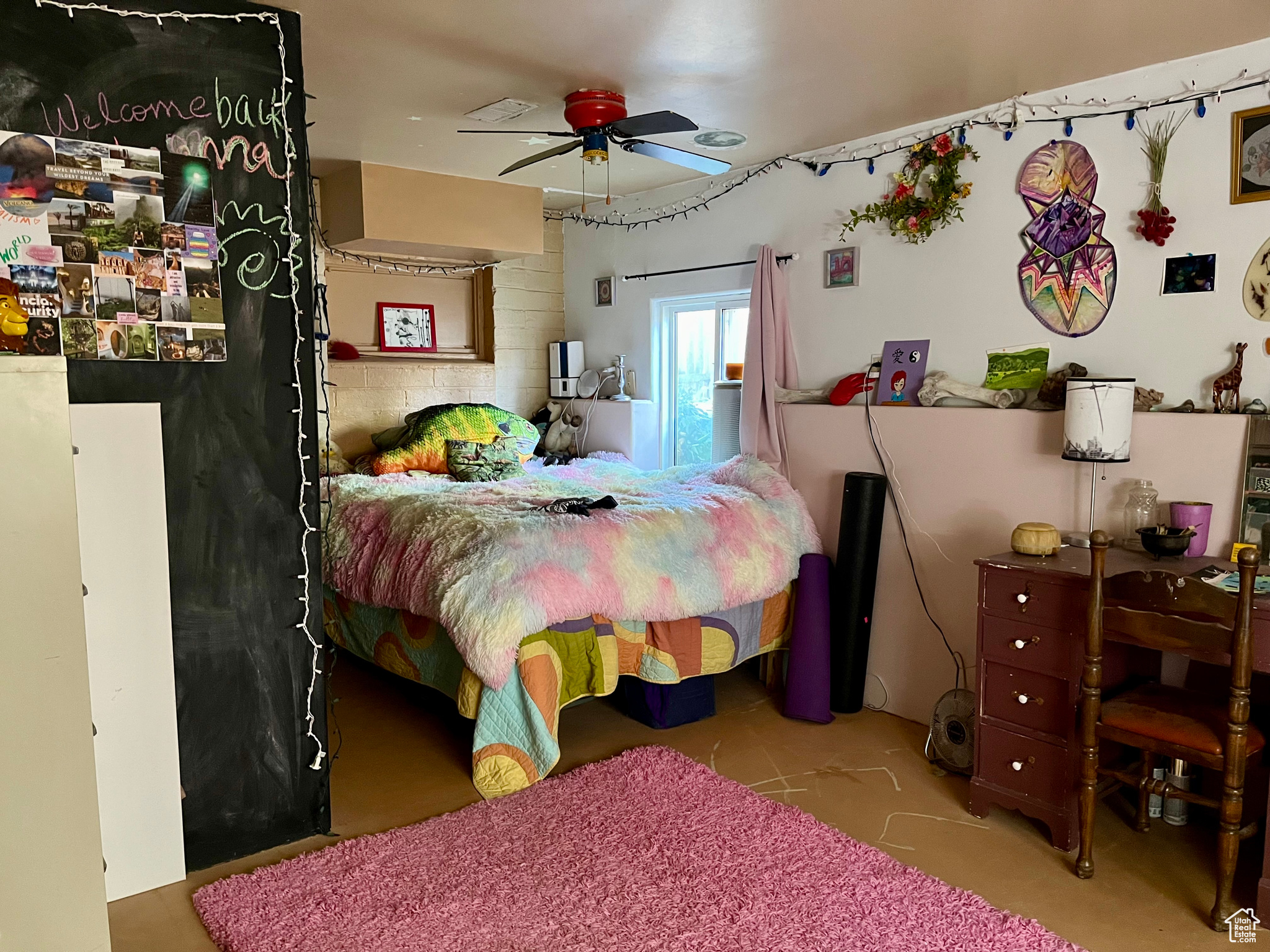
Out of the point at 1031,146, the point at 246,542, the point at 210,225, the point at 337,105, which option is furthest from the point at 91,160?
the point at 1031,146

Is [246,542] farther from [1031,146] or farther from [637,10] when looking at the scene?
[1031,146]

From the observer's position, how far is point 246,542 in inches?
102

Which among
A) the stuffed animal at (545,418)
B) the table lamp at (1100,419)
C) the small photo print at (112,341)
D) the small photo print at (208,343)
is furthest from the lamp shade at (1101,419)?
the stuffed animal at (545,418)

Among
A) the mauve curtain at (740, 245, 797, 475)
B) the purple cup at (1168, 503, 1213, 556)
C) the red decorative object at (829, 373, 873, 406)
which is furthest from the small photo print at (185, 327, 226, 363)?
the purple cup at (1168, 503, 1213, 556)

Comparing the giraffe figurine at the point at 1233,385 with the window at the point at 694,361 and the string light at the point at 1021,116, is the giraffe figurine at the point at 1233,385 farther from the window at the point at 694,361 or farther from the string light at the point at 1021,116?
the window at the point at 694,361

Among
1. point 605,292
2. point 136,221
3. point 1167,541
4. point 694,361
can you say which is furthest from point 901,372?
point 136,221

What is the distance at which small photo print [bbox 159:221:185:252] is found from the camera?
2.39 meters

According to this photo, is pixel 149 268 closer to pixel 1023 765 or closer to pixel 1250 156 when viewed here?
pixel 1023 765

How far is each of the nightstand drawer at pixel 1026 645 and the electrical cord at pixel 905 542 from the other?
0.75 m

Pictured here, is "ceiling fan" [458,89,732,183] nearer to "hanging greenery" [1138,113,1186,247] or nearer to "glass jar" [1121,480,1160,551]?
"hanging greenery" [1138,113,1186,247]

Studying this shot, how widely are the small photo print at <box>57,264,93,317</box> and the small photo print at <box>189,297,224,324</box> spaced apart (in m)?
0.23

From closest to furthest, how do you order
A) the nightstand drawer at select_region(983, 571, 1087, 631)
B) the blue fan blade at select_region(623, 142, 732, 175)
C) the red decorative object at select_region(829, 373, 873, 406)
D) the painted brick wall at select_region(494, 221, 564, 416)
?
the nightstand drawer at select_region(983, 571, 1087, 631), the blue fan blade at select_region(623, 142, 732, 175), the red decorative object at select_region(829, 373, 873, 406), the painted brick wall at select_region(494, 221, 564, 416)

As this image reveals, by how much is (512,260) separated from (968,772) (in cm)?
368

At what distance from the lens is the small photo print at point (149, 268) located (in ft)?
7.70
